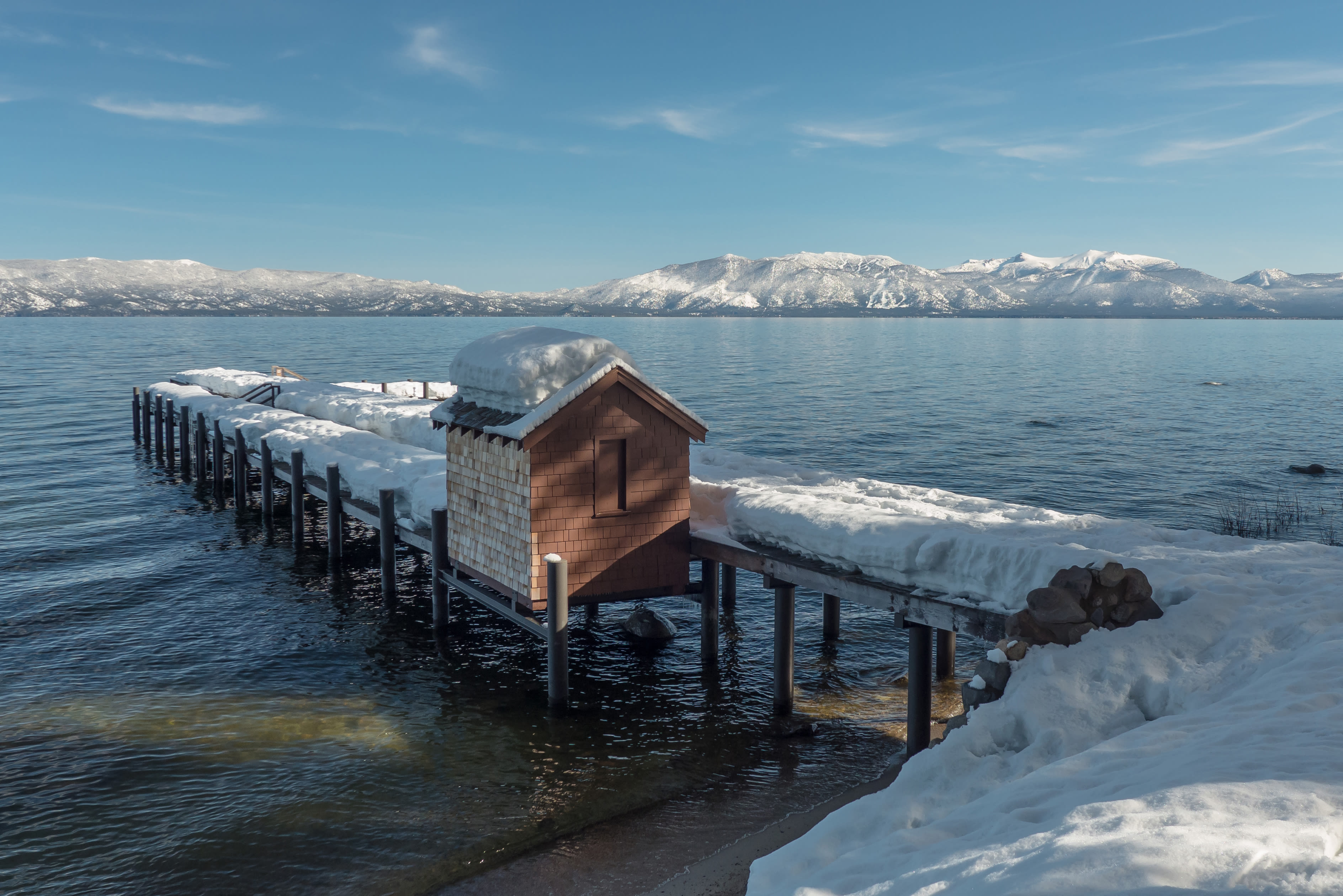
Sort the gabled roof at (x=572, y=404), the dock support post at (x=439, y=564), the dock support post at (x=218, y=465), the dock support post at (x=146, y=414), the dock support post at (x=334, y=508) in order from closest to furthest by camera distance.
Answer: the gabled roof at (x=572, y=404), the dock support post at (x=439, y=564), the dock support post at (x=334, y=508), the dock support post at (x=218, y=465), the dock support post at (x=146, y=414)

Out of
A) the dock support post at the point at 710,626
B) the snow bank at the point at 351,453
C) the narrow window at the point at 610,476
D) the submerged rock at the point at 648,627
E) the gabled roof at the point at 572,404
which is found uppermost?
A: the gabled roof at the point at 572,404

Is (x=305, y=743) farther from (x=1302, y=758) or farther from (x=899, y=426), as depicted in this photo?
(x=899, y=426)

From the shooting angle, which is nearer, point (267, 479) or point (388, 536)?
point (388, 536)

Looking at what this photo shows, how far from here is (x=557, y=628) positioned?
50.3ft

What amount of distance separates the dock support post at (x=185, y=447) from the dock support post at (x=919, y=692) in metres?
35.8

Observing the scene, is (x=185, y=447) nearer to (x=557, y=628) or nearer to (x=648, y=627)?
(x=648, y=627)

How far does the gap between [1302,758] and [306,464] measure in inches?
1049

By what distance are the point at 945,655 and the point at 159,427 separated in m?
40.6

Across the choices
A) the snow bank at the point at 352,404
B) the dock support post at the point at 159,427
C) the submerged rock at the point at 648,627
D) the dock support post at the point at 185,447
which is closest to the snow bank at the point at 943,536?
the submerged rock at the point at 648,627

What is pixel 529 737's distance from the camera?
15367mm

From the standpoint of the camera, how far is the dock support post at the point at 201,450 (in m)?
36.9

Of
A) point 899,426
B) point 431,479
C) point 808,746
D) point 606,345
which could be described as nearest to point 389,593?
point 431,479

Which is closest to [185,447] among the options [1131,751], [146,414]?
[146,414]

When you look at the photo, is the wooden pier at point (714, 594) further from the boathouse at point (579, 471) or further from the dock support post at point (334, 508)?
the boathouse at point (579, 471)
